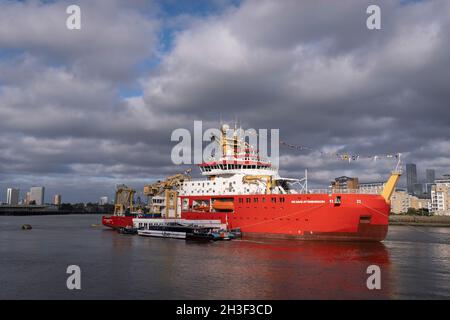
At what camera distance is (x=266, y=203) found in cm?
4238

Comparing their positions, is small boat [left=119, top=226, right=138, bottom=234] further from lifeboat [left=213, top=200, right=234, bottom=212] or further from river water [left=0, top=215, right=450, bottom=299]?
river water [left=0, top=215, right=450, bottom=299]

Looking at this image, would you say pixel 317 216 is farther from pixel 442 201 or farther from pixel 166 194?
pixel 442 201

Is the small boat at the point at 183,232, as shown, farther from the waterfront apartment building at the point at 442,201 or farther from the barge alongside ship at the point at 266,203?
the waterfront apartment building at the point at 442,201

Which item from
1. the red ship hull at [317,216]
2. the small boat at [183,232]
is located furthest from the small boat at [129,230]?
the red ship hull at [317,216]

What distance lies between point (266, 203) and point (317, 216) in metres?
5.91

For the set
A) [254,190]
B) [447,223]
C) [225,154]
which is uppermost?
A: [225,154]

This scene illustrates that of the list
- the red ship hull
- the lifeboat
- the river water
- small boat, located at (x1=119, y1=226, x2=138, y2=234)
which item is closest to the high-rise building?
the river water

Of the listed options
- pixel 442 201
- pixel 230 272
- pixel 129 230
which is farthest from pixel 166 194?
pixel 442 201

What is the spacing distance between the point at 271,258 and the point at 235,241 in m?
12.0

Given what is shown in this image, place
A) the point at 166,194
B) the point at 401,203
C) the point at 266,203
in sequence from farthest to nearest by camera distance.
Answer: the point at 401,203
the point at 166,194
the point at 266,203

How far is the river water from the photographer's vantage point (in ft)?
68.2
